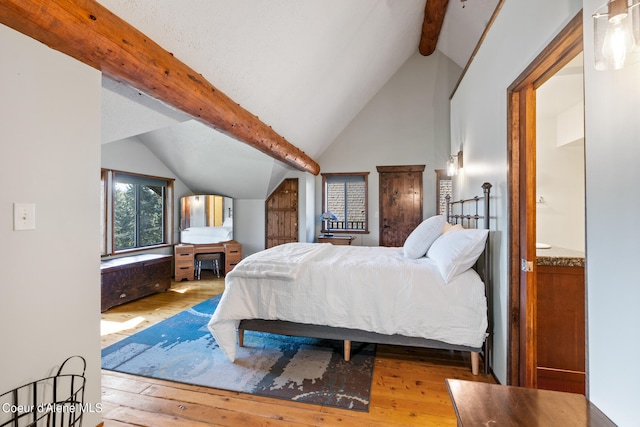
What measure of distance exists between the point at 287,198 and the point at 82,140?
170 inches

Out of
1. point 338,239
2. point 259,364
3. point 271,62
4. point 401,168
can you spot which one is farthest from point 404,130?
point 259,364

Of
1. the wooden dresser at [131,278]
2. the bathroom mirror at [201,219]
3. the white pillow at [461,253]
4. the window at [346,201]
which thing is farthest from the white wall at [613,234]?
the bathroom mirror at [201,219]

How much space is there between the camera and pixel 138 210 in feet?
15.6

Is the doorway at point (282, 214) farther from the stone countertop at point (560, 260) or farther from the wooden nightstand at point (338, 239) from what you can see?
the stone countertop at point (560, 260)

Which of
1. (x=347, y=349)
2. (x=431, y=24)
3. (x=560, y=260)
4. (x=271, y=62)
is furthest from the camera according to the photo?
(x=431, y=24)

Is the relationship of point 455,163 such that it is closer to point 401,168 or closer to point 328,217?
point 401,168

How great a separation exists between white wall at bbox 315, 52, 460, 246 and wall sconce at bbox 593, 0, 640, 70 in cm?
481

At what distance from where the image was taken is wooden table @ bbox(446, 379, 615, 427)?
0.81 metres

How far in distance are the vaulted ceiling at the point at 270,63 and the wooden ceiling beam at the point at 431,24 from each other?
0.08 metres

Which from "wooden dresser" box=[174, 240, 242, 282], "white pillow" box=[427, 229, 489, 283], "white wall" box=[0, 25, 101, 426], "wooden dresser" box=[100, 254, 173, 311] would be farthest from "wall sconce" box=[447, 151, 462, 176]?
"wooden dresser" box=[100, 254, 173, 311]

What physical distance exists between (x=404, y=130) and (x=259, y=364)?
484cm

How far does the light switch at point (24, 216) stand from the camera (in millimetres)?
1244

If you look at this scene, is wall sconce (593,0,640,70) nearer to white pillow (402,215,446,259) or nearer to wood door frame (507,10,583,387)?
wood door frame (507,10,583,387)

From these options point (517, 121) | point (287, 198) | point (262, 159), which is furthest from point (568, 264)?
point (287, 198)
